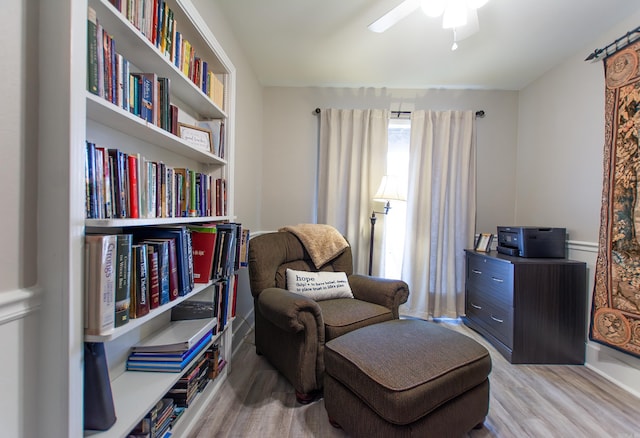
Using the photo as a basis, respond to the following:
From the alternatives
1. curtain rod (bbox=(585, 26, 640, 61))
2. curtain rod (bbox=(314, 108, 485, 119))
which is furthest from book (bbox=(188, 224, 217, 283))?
curtain rod (bbox=(585, 26, 640, 61))

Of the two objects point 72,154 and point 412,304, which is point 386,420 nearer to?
point 72,154

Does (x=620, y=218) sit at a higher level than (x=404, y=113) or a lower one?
lower

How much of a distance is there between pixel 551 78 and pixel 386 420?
3027 millimetres

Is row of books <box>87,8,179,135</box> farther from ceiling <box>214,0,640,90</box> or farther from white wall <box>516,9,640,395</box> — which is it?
white wall <box>516,9,640,395</box>

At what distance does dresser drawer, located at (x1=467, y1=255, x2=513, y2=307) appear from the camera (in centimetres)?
196

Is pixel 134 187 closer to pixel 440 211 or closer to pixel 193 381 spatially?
pixel 193 381

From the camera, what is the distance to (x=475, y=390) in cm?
122

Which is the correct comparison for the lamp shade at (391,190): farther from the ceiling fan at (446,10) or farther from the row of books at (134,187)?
the row of books at (134,187)

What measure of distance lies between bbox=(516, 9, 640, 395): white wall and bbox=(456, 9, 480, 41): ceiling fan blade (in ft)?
3.74

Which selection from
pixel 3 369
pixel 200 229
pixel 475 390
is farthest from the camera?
pixel 200 229

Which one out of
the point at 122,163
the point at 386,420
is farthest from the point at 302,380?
the point at 122,163

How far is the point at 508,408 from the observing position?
4.81ft

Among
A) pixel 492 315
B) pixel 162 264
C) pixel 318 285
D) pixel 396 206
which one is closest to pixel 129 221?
pixel 162 264

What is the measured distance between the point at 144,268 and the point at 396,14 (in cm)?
176
